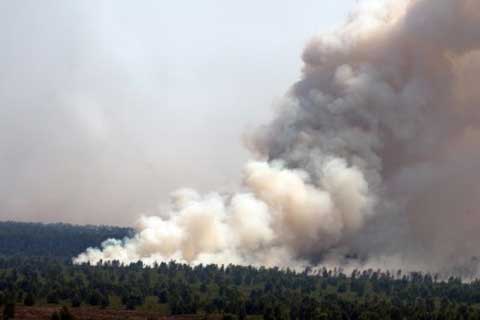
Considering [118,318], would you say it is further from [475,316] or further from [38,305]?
[475,316]

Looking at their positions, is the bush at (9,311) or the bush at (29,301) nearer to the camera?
the bush at (9,311)

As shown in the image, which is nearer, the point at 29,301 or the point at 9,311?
the point at 9,311

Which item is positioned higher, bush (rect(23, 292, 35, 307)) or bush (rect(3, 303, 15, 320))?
bush (rect(23, 292, 35, 307))

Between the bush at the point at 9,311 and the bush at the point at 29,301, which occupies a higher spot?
the bush at the point at 29,301

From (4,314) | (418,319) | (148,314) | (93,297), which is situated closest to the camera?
(4,314)

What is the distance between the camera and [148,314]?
179 metres

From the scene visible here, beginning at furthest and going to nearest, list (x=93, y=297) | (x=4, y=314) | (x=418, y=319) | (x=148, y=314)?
(x=93, y=297) → (x=148, y=314) → (x=418, y=319) → (x=4, y=314)

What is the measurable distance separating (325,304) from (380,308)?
14.4 metres

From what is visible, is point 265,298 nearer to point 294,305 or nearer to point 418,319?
point 294,305

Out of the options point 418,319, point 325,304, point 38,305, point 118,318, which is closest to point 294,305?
point 325,304

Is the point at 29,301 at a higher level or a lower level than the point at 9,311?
higher

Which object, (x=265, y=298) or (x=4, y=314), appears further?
(x=265, y=298)

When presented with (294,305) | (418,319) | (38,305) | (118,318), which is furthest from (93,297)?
(418,319)

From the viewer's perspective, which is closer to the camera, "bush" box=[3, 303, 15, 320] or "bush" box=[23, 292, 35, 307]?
"bush" box=[3, 303, 15, 320]
